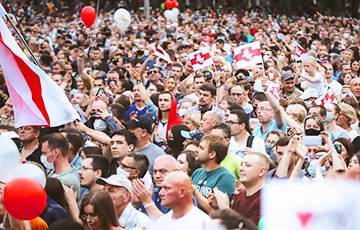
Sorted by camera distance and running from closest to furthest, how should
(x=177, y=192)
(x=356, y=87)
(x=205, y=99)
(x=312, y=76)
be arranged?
(x=177, y=192) → (x=205, y=99) → (x=356, y=87) → (x=312, y=76)

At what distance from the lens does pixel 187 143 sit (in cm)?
843

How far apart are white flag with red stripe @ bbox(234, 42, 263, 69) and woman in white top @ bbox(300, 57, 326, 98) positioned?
2.80ft

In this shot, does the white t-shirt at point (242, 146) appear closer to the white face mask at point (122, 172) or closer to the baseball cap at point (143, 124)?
the baseball cap at point (143, 124)

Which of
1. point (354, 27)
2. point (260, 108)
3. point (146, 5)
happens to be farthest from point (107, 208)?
point (354, 27)

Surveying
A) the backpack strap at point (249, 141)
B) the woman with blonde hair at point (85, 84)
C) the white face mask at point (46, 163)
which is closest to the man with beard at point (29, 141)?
the white face mask at point (46, 163)

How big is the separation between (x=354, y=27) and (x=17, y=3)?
56.1 ft

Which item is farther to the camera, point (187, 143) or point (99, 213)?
point (187, 143)

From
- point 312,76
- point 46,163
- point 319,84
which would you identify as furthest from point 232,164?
point 312,76

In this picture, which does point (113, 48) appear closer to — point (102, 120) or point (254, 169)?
point (102, 120)

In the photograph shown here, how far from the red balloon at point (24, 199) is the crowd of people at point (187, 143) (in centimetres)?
29

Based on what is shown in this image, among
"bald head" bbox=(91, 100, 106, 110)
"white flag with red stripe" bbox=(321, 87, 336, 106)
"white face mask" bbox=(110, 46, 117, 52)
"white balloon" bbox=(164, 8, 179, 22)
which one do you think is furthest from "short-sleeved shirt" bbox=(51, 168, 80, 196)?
"white balloon" bbox=(164, 8, 179, 22)

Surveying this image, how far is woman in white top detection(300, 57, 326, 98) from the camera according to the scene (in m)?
12.6

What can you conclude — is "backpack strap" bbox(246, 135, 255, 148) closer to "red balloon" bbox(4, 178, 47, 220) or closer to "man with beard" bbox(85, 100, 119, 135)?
"man with beard" bbox(85, 100, 119, 135)

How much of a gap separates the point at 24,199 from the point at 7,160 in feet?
4.03
